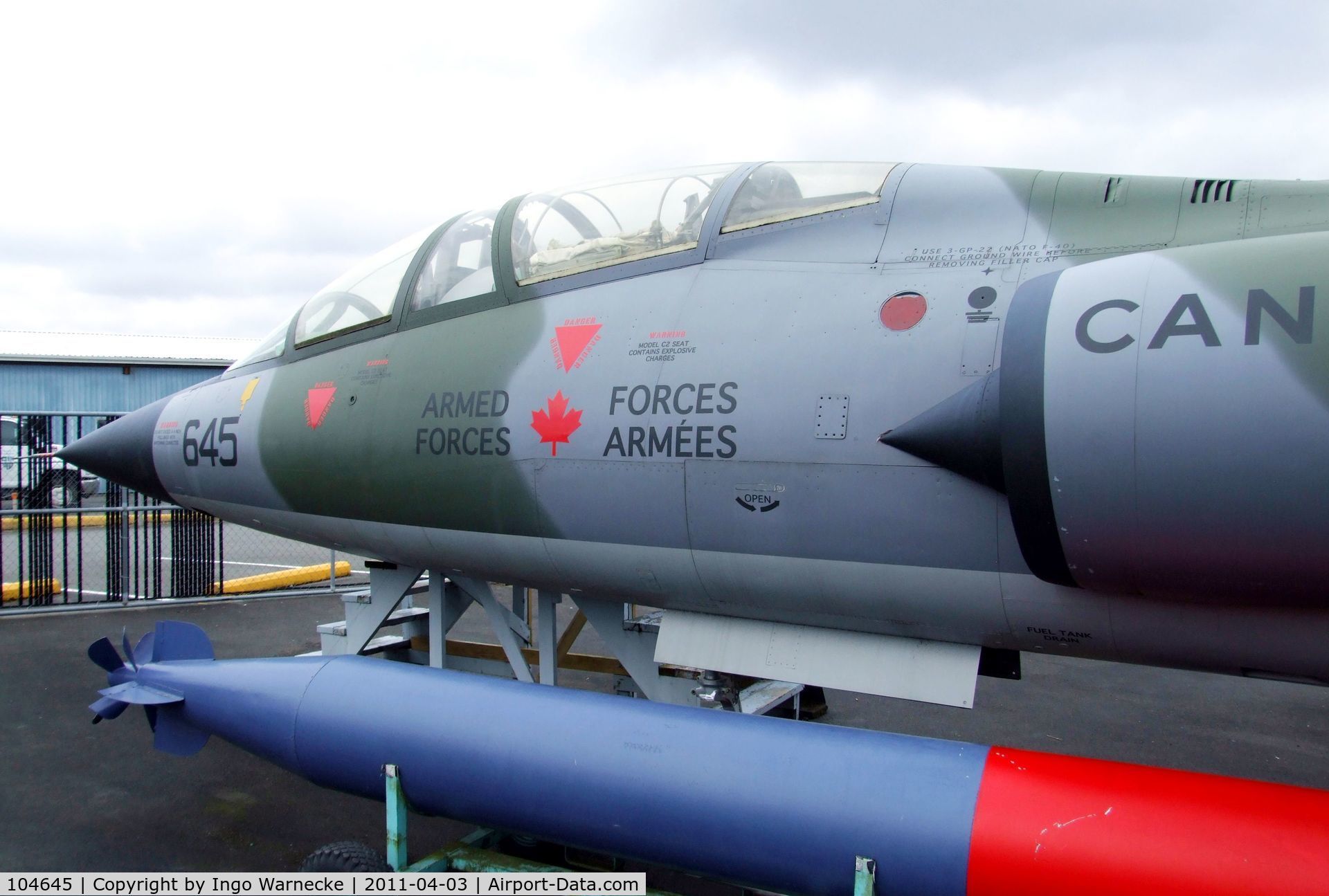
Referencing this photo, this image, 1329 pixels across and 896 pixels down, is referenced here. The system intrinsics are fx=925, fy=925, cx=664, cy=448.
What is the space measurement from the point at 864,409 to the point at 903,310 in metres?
0.43

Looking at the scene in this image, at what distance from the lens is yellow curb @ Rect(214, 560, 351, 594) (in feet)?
42.7

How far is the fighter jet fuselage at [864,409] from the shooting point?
9.18 ft

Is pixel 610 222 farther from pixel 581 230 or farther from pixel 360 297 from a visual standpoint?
pixel 360 297

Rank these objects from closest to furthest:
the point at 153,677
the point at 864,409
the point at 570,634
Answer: the point at 864,409 < the point at 153,677 < the point at 570,634

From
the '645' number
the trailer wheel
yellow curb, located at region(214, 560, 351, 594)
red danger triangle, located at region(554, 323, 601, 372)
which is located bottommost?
the trailer wheel

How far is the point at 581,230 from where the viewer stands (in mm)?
4871

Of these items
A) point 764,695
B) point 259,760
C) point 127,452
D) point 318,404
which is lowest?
point 259,760

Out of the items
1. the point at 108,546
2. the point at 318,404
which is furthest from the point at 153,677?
the point at 108,546

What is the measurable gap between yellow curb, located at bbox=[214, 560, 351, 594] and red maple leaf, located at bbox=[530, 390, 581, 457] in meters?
10.2

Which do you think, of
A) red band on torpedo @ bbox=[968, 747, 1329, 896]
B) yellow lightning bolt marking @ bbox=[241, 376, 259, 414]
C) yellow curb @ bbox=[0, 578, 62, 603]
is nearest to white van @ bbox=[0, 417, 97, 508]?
yellow curb @ bbox=[0, 578, 62, 603]

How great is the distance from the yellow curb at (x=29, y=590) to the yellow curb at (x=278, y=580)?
6.33ft

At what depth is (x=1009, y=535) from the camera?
3389mm

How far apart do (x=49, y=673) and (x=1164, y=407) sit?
31.8 ft

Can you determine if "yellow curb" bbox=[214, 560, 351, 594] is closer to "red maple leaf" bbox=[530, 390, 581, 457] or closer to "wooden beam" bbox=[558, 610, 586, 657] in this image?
"wooden beam" bbox=[558, 610, 586, 657]
